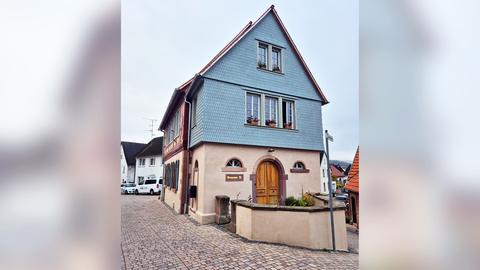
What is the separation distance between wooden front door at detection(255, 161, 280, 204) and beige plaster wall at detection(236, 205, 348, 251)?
341 centimetres

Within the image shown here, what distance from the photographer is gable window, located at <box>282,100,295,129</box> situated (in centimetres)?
1118

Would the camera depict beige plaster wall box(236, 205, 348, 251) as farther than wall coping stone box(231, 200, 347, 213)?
No

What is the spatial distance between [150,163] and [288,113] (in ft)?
81.3

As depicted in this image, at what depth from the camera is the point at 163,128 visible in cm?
1967

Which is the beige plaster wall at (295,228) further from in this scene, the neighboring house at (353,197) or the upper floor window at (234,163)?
the neighboring house at (353,197)

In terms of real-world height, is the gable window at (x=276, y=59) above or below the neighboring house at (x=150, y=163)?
above

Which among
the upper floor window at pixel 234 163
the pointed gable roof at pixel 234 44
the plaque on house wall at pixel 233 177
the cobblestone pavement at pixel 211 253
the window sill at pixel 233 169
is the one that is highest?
the pointed gable roof at pixel 234 44

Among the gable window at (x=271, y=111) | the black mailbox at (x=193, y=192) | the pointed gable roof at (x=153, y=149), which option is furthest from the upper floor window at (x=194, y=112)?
the pointed gable roof at (x=153, y=149)

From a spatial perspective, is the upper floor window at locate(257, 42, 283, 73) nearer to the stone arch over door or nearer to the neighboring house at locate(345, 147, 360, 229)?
the stone arch over door

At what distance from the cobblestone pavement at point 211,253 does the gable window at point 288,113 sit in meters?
5.49

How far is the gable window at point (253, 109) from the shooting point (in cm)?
1025

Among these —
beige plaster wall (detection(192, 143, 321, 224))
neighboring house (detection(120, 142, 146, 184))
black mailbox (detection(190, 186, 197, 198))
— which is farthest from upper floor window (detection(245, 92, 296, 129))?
neighboring house (detection(120, 142, 146, 184))
